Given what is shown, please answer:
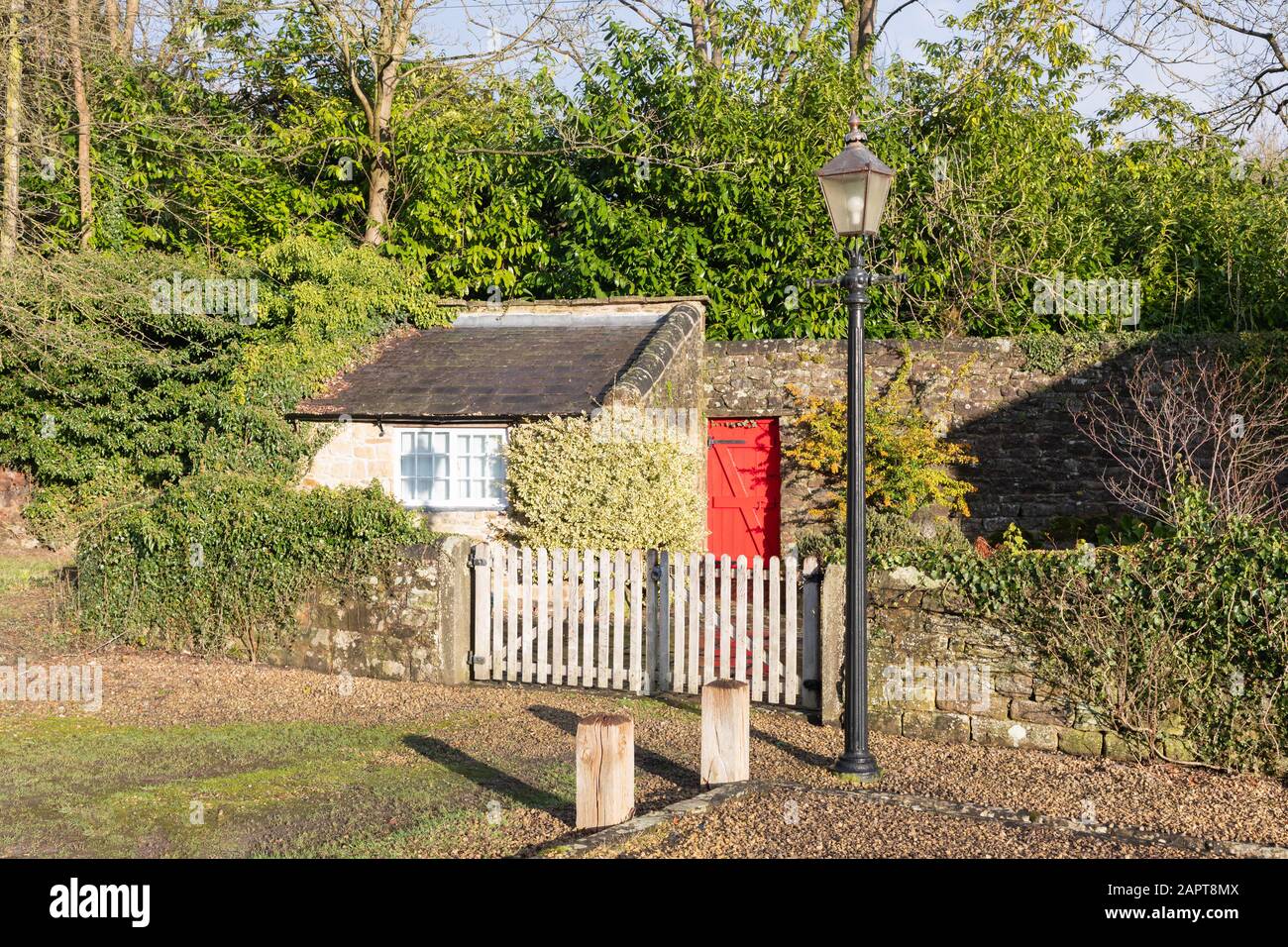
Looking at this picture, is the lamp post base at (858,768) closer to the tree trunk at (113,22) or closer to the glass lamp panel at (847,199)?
the glass lamp panel at (847,199)

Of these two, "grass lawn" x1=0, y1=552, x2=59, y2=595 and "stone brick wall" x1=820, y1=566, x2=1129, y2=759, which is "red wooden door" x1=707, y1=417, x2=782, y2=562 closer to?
"stone brick wall" x1=820, y1=566, x2=1129, y2=759

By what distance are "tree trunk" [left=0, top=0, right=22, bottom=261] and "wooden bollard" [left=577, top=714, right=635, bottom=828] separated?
11058 millimetres

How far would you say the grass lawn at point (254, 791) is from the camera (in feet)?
18.5

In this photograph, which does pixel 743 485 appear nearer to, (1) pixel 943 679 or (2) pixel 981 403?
(2) pixel 981 403

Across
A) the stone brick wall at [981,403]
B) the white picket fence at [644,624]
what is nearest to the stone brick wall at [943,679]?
the white picket fence at [644,624]

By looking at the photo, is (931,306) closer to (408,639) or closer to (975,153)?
(975,153)

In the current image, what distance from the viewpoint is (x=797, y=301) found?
15766 millimetres

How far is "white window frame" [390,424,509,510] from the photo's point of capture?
41.6 feet

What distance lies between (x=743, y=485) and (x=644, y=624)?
19.1 feet

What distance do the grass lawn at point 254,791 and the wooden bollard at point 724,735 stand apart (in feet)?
2.80

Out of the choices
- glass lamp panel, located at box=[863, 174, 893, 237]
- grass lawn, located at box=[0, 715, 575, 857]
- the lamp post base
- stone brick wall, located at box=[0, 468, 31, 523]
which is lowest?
grass lawn, located at box=[0, 715, 575, 857]

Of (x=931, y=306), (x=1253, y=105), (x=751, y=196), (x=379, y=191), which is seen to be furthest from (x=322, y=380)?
(x=1253, y=105)

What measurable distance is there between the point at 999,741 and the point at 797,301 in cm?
926

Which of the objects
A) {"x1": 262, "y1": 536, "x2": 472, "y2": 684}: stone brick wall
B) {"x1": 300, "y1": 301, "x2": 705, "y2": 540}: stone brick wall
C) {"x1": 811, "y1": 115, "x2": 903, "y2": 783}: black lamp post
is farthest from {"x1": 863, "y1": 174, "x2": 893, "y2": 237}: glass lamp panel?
{"x1": 300, "y1": 301, "x2": 705, "y2": 540}: stone brick wall
